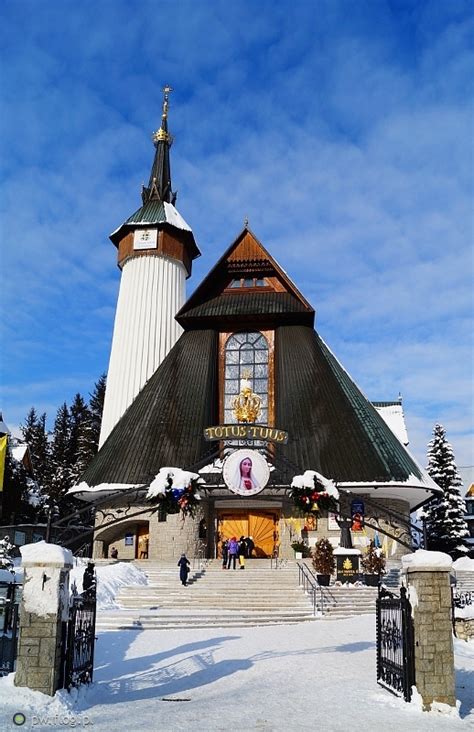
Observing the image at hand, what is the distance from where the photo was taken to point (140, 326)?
129ft

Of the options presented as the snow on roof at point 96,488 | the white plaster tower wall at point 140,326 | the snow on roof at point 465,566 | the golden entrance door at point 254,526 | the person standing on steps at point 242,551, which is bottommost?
the snow on roof at point 465,566

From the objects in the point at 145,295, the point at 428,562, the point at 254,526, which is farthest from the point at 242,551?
the point at 145,295

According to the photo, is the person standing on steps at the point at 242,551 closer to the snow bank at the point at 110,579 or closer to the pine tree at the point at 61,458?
the snow bank at the point at 110,579

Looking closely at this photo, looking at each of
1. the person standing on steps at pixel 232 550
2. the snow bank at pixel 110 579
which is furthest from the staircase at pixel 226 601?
the person standing on steps at pixel 232 550

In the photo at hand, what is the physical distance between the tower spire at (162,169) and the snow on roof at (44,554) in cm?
3750

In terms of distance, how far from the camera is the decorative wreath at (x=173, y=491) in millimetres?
12383

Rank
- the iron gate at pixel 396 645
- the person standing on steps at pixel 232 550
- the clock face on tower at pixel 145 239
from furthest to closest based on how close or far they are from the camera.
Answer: the clock face on tower at pixel 145 239, the person standing on steps at pixel 232 550, the iron gate at pixel 396 645

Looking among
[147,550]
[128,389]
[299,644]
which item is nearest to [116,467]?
[147,550]

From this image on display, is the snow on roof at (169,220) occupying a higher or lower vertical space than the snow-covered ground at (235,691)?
higher

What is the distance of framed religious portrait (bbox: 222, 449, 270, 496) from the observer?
1333 cm

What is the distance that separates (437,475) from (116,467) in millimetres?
24067

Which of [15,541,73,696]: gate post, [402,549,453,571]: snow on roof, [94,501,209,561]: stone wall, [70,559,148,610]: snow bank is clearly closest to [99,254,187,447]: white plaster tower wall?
[94,501,209,561]: stone wall

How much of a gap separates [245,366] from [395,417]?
461 inches

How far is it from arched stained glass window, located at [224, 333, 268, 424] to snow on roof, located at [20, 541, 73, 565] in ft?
82.2
